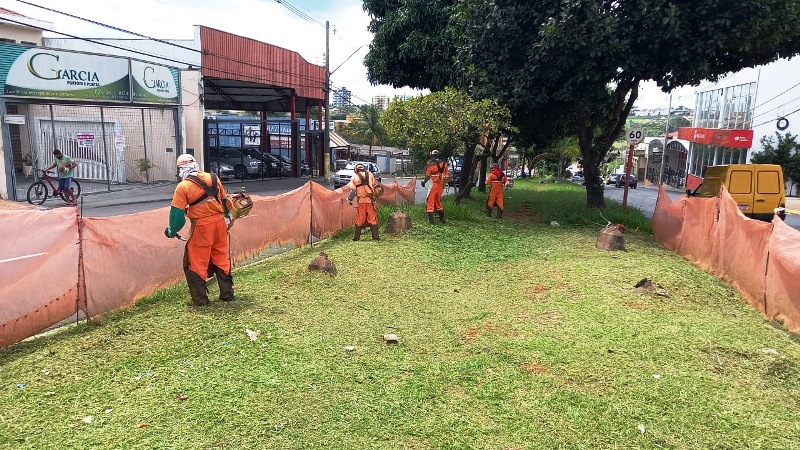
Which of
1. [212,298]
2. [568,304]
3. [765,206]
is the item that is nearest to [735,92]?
[765,206]

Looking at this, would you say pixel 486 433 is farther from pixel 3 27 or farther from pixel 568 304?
pixel 3 27

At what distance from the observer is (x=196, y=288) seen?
567cm

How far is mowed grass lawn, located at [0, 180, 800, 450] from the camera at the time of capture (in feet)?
11.2

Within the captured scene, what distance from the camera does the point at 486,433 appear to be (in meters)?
3.43

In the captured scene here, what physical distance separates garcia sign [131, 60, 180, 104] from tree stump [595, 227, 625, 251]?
56.3 ft

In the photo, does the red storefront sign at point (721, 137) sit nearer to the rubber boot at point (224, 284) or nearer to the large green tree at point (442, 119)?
the large green tree at point (442, 119)

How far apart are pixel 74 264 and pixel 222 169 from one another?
23223mm

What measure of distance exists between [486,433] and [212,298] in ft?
12.5

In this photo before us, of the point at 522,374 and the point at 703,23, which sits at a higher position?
the point at 703,23

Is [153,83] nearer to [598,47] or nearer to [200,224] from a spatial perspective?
[598,47]

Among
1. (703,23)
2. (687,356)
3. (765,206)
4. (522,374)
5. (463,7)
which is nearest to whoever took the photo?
(522,374)

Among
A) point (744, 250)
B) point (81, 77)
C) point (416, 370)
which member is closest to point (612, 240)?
point (744, 250)

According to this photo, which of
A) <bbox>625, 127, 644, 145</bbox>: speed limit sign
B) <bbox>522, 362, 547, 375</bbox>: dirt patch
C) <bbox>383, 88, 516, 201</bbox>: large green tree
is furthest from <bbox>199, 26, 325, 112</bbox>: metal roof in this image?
<bbox>522, 362, 547, 375</bbox>: dirt patch

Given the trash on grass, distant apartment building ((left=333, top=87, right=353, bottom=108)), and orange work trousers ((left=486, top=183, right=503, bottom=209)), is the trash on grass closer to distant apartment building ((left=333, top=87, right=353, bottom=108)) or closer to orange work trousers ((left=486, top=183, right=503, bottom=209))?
orange work trousers ((left=486, top=183, right=503, bottom=209))
